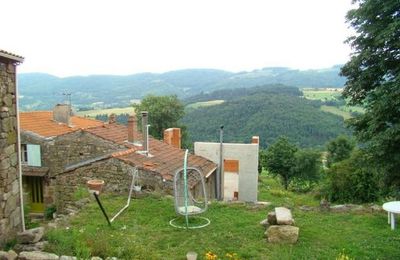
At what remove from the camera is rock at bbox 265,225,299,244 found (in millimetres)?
7383

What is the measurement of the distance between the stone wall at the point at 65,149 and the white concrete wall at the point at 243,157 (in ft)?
18.4

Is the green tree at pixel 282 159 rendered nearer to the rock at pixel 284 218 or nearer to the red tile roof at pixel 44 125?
the red tile roof at pixel 44 125

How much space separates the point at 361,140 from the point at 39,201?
1739 centimetres

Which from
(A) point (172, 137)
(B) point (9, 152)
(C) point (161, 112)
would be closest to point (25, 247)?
(B) point (9, 152)

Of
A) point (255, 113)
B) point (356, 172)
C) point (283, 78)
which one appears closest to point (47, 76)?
point (283, 78)

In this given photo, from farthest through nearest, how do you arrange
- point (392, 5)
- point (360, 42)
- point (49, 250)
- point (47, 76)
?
point (47, 76), point (360, 42), point (392, 5), point (49, 250)

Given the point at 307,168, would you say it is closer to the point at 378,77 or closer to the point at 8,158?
the point at 378,77

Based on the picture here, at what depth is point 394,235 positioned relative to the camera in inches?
309

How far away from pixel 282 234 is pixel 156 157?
8601mm

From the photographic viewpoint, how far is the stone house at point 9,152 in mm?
6555

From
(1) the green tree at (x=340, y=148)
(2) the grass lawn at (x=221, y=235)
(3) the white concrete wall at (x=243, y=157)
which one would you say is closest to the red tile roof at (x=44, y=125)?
(3) the white concrete wall at (x=243, y=157)

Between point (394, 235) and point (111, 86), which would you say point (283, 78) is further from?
point (394, 235)

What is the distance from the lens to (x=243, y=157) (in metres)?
20.4

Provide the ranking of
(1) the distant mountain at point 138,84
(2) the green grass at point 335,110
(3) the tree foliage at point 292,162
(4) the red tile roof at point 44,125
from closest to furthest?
(4) the red tile roof at point 44,125 < (3) the tree foliage at point 292,162 < (2) the green grass at point 335,110 < (1) the distant mountain at point 138,84
